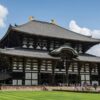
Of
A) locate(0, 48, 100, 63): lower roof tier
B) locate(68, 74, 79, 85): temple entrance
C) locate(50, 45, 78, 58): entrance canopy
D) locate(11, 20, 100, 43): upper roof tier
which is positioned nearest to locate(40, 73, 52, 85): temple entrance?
locate(0, 48, 100, 63): lower roof tier

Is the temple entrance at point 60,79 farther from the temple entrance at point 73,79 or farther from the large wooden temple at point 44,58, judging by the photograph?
the temple entrance at point 73,79

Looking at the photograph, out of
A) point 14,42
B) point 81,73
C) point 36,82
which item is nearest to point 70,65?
point 81,73

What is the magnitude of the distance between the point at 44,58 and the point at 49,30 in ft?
35.5

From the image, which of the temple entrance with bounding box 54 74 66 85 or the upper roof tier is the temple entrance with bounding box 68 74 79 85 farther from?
the upper roof tier

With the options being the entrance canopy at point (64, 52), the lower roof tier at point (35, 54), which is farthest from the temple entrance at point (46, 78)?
the entrance canopy at point (64, 52)

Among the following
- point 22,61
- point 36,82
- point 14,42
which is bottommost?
point 36,82

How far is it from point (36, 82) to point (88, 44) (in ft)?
53.4

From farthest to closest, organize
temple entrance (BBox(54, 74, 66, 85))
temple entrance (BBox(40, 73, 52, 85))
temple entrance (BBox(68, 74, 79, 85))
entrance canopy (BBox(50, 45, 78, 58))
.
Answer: temple entrance (BBox(68, 74, 79, 85)) < temple entrance (BBox(54, 74, 66, 85)) < entrance canopy (BBox(50, 45, 78, 58)) < temple entrance (BBox(40, 73, 52, 85))

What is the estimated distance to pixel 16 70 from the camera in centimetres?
5112

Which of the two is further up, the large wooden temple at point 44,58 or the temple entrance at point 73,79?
Result: the large wooden temple at point 44,58

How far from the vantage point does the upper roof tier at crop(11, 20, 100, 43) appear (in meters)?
57.5

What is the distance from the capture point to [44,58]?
53125 millimetres

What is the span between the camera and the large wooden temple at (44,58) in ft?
168

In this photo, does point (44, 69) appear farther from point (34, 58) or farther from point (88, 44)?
point (88, 44)
